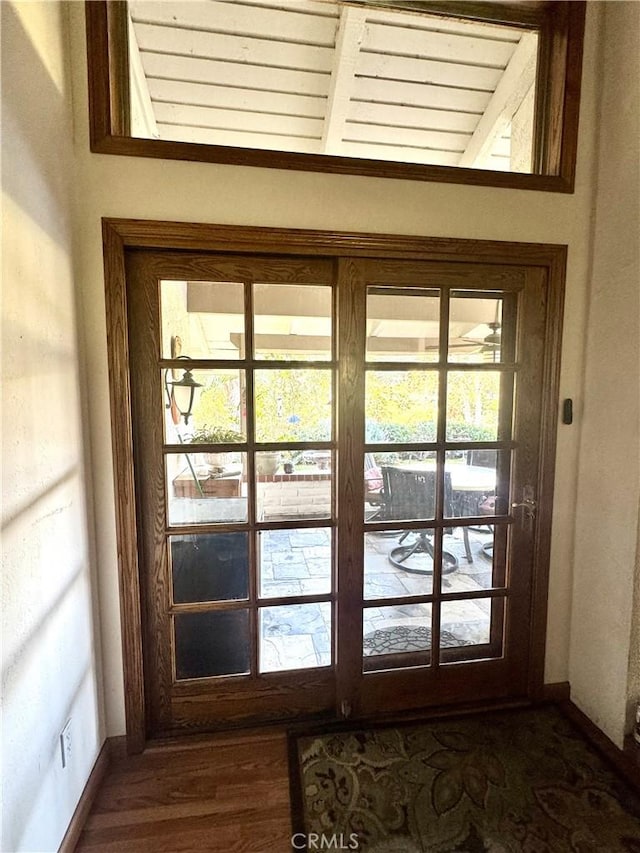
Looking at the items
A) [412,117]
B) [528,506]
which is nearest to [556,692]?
[528,506]

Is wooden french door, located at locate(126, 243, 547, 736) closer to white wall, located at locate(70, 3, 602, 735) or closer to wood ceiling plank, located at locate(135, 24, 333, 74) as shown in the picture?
white wall, located at locate(70, 3, 602, 735)

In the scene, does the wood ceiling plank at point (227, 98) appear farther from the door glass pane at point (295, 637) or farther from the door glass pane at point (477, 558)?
the door glass pane at point (295, 637)

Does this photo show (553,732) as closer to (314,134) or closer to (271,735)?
(271,735)

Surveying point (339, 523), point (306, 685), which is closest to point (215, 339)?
point (339, 523)

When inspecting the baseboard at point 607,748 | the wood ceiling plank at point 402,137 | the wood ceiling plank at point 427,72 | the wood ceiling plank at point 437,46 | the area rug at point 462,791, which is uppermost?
the wood ceiling plank at point 437,46

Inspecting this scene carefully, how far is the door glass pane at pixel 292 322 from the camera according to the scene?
1506mm

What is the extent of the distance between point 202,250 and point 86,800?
6.23 ft

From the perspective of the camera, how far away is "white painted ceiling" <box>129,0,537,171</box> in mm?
1440

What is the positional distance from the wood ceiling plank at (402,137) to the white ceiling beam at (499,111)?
71 mm

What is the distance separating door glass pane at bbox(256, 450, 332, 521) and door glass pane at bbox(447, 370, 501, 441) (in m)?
0.55

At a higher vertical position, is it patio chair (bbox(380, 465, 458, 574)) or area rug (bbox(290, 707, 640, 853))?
patio chair (bbox(380, 465, 458, 574))

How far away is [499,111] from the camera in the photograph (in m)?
1.64

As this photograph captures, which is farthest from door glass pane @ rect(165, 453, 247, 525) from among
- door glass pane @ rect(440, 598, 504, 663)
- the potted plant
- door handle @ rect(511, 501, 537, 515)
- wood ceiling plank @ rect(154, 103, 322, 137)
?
wood ceiling plank @ rect(154, 103, 322, 137)

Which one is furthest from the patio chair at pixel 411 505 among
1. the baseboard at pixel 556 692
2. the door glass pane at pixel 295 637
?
the baseboard at pixel 556 692
